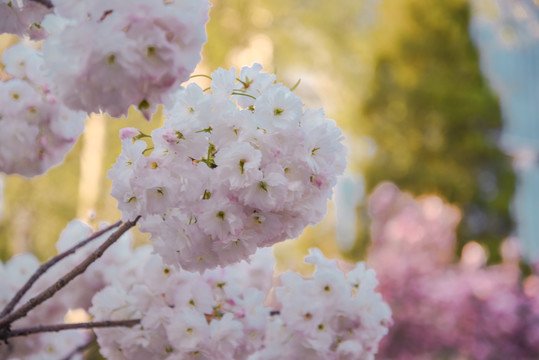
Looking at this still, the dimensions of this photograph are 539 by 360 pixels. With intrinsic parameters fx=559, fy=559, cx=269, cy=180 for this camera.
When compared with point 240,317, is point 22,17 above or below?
above

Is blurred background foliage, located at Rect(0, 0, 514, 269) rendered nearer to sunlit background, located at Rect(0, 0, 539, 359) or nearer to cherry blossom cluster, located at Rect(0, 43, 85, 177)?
sunlit background, located at Rect(0, 0, 539, 359)

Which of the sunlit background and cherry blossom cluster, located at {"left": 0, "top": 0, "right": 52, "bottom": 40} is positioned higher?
the sunlit background

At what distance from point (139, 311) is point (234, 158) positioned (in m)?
0.50

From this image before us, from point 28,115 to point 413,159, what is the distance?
9.33 meters

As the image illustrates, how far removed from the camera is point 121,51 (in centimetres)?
62

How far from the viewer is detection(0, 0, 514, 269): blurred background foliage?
7.71 m

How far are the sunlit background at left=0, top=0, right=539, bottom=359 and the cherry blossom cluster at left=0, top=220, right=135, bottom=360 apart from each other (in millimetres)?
174

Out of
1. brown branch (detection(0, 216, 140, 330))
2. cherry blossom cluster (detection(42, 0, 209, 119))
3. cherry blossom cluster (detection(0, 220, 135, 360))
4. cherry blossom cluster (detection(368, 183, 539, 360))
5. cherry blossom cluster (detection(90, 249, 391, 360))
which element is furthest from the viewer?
cherry blossom cluster (detection(368, 183, 539, 360))

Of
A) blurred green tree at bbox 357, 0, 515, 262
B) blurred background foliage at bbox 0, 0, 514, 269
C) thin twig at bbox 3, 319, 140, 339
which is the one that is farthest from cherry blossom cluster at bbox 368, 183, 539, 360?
blurred green tree at bbox 357, 0, 515, 262

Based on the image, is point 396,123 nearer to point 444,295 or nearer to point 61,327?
point 444,295

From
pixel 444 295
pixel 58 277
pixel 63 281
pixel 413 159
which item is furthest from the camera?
pixel 413 159

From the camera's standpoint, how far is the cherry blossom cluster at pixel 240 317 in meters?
1.02

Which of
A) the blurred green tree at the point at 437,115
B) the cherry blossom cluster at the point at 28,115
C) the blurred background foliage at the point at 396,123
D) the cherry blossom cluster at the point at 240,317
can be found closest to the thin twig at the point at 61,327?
the cherry blossom cluster at the point at 240,317

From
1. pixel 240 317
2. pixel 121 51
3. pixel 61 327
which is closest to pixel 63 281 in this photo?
pixel 61 327
